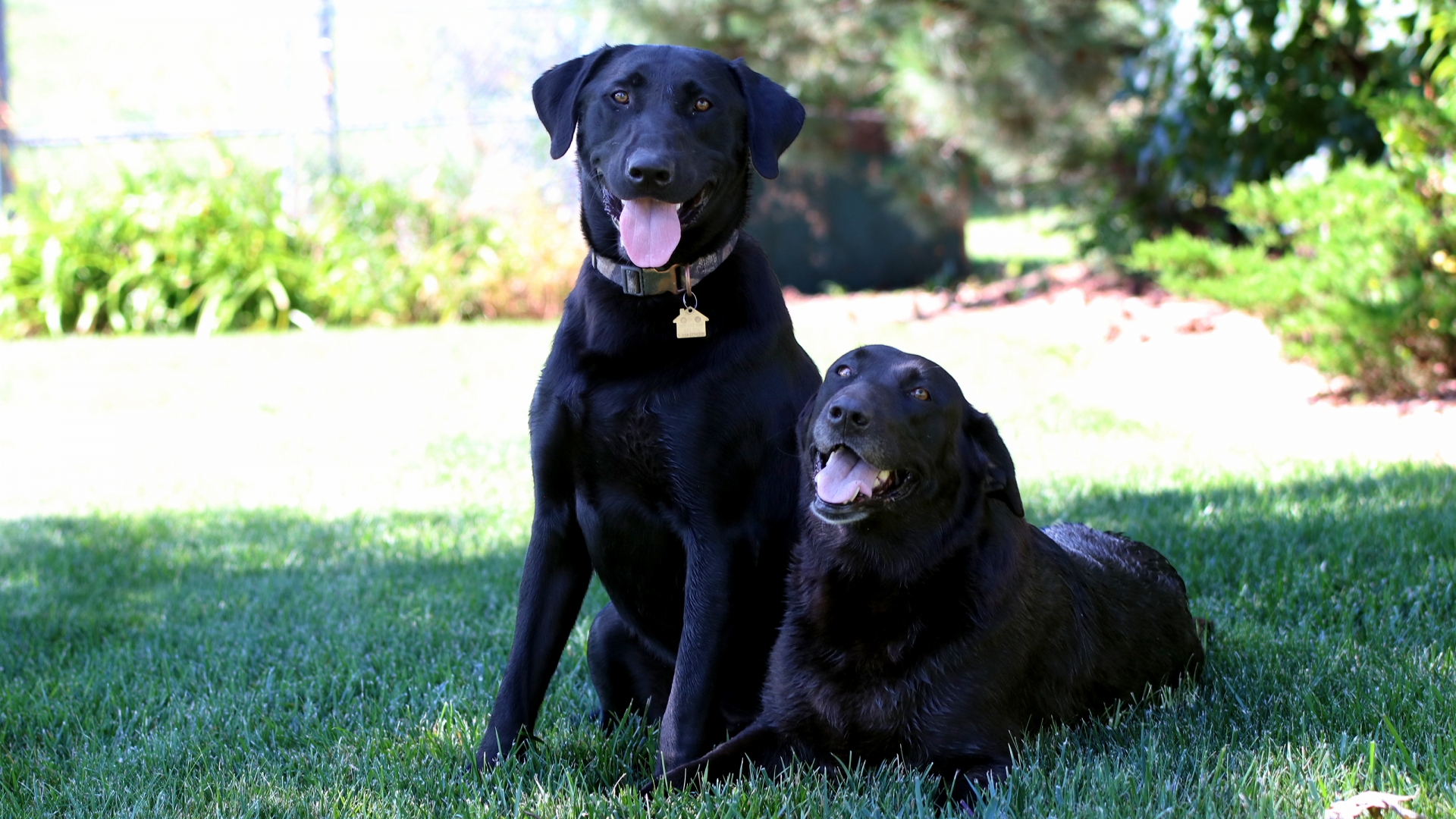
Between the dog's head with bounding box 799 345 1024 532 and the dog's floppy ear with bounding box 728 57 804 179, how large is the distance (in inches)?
20.1

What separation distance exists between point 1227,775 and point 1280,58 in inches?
285

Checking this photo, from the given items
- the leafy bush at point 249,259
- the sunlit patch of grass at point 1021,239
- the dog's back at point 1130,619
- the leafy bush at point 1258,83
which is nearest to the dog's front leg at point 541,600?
the dog's back at point 1130,619

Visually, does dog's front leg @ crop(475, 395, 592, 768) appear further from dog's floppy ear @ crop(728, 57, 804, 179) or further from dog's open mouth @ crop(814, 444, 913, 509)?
dog's floppy ear @ crop(728, 57, 804, 179)

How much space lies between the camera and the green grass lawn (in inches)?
102

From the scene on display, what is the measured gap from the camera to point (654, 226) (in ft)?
8.99

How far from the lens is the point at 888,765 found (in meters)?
2.61

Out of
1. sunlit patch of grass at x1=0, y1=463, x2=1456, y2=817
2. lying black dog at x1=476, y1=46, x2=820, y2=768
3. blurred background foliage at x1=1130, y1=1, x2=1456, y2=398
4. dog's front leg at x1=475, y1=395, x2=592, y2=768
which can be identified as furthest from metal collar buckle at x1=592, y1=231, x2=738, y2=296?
blurred background foliage at x1=1130, y1=1, x2=1456, y2=398

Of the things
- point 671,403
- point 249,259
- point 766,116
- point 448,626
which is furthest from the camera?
point 249,259

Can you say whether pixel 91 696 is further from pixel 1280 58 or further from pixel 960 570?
pixel 1280 58

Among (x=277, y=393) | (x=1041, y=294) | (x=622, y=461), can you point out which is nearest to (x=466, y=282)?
(x=277, y=393)

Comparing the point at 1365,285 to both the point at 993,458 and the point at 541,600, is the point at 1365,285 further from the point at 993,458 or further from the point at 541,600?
the point at 541,600

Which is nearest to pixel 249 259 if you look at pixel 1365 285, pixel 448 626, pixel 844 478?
pixel 448 626

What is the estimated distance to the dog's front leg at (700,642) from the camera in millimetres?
2721

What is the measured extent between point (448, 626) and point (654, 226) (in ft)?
6.03
